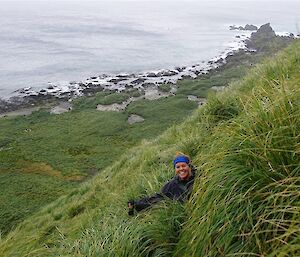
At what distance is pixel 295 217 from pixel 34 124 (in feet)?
154

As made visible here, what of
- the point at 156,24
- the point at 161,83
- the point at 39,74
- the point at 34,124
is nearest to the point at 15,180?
the point at 34,124

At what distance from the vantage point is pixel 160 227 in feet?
14.4

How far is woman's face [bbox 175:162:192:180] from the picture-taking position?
5508 millimetres

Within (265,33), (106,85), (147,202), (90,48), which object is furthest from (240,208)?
(265,33)

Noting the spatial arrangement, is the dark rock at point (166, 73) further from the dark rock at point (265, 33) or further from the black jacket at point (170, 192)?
the black jacket at point (170, 192)

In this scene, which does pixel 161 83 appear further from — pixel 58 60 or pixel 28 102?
pixel 58 60

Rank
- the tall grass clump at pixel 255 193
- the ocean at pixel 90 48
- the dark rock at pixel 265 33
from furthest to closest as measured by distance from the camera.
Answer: the dark rock at pixel 265 33 → the ocean at pixel 90 48 → the tall grass clump at pixel 255 193

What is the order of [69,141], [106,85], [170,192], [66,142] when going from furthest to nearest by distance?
[106,85]
[69,141]
[66,142]
[170,192]

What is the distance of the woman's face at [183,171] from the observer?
18.1ft

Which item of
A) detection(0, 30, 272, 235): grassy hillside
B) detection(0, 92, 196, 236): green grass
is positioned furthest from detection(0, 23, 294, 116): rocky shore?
detection(0, 92, 196, 236): green grass

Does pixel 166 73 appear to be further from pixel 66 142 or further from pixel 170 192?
pixel 170 192

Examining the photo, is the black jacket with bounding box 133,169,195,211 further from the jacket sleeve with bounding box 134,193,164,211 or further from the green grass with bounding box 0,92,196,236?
the green grass with bounding box 0,92,196,236

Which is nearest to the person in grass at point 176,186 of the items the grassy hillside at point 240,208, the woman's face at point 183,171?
the woman's face at point 183,171

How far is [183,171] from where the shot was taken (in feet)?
18.2
